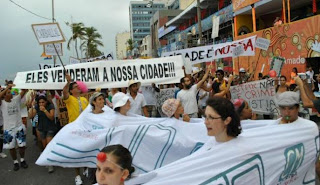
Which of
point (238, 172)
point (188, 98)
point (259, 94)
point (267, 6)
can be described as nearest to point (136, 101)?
point (188, 98)

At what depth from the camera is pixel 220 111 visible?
2.56 meters

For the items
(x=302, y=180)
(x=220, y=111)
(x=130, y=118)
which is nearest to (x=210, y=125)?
(x=220, y=111)

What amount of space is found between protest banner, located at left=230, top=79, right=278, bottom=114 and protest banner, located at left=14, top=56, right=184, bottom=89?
5.46 feet

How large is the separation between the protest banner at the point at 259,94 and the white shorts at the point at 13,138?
213 inches

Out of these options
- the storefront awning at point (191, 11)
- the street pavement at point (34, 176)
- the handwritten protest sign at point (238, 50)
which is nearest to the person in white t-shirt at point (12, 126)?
the street pavement at point (34, 176)

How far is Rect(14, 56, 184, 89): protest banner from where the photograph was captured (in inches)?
289

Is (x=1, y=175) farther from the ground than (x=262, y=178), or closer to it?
closer to it

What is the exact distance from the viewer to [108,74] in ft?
26.1

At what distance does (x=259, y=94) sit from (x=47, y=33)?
544cm

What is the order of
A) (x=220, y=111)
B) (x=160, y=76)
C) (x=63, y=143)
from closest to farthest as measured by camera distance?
(x=220, y=111)
(x=63, y=143)
(x=160, y=76)

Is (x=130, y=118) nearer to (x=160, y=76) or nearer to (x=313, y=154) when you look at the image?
(x=313, y=154)

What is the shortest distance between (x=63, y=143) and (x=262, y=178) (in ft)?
9.45

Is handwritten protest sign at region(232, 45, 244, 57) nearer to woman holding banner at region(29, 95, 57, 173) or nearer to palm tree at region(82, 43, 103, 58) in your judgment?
woman holding banner at region(29, 95, 57, 173)

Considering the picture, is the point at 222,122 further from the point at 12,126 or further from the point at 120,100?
the point at 12,126
